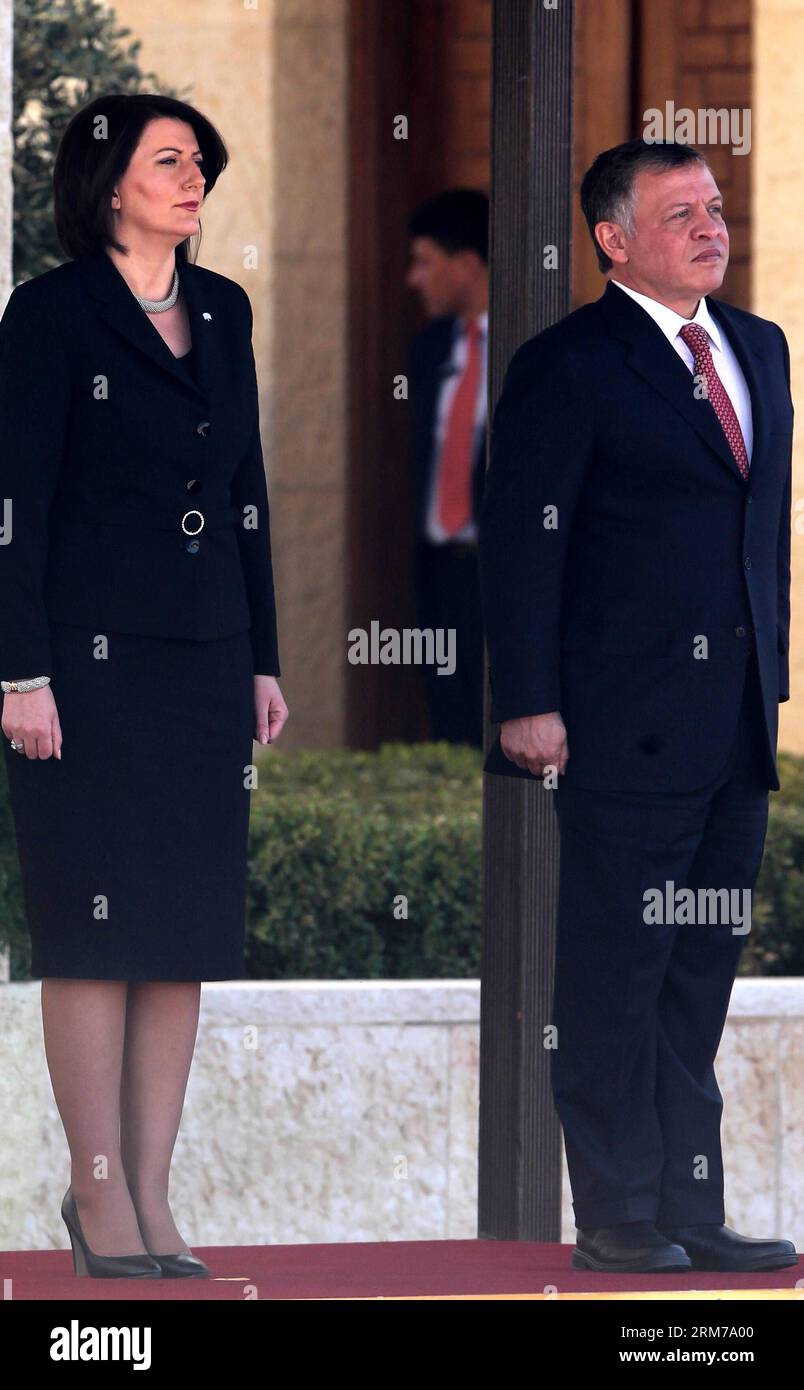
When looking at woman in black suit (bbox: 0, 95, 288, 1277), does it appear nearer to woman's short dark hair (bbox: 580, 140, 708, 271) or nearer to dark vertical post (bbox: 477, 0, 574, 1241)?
woman's short dark hair (bbox: 580, 140, 708, 271)

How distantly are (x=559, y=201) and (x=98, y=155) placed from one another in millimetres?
995

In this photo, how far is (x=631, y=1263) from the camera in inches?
175

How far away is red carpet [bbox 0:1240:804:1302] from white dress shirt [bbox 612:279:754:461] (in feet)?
4.39

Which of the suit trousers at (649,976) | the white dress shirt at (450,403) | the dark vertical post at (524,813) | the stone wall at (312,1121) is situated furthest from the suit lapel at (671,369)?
the white dress shirt at (450,403)

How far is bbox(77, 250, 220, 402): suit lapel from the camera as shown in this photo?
4332 mm

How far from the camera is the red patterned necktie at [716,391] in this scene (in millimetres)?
4516

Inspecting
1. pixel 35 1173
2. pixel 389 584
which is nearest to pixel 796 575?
pixel 389 584

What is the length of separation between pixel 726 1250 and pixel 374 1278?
1.90ft

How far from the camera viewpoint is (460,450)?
8.48 metres

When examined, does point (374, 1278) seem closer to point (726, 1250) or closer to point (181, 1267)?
point (181, 1267)

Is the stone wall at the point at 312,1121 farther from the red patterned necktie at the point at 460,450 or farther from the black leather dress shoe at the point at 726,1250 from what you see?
the red patterned necktie at the point at 460,450

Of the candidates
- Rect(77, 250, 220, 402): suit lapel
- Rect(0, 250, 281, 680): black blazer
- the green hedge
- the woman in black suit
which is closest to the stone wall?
the green hedge

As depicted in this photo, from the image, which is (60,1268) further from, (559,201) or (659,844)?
(559,201)

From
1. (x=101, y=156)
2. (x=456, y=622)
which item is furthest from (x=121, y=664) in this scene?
(x=456, y=622)
